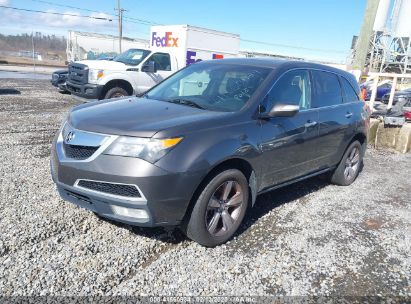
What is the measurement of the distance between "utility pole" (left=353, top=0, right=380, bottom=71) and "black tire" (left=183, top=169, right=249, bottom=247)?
7.39 meters

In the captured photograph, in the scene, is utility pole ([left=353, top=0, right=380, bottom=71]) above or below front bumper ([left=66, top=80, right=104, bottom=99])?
above

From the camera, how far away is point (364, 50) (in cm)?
935

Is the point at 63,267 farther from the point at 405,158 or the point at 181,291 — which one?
the point at 405,158

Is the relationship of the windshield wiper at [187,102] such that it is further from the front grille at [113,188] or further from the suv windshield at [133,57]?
the suv windshield at [133,57]

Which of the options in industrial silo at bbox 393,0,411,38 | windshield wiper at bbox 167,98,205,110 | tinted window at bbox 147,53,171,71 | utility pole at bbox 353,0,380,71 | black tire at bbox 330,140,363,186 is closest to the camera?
windshield wiper at bbox 167,98,205,110

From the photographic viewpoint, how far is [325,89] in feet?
16.0

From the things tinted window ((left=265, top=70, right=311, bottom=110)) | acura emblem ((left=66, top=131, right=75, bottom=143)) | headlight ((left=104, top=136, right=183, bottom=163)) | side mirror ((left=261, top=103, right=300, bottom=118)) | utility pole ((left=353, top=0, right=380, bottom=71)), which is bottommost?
acura emblem ((left=66, top=131, right=75, bottom=143))

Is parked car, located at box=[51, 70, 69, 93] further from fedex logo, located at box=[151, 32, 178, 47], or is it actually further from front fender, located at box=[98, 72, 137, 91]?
front fender, located at box=[98, 72, 137, 91]

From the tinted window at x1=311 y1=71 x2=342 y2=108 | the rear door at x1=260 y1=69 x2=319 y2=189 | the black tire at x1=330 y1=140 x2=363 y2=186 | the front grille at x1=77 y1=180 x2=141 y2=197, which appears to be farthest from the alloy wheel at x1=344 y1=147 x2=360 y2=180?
the front grille at x1=77 y1=180 x2=141 y2=197

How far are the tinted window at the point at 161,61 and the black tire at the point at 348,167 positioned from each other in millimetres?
6914

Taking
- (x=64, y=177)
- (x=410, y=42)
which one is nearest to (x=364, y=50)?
(x=64, y=177)

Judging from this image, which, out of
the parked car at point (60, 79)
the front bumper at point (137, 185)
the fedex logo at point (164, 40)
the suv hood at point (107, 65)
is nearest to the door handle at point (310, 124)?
the front bumper at point (137, 185)

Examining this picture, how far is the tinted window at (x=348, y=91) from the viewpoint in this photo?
211 inches

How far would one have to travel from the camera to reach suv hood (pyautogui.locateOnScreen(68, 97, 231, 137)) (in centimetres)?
308
